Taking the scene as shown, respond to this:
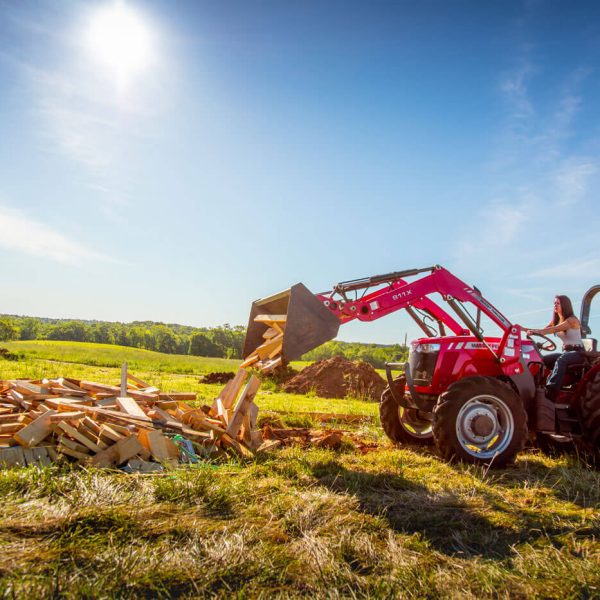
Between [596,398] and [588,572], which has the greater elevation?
[596,398]

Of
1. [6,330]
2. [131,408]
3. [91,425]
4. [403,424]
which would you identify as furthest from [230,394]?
[6,330]

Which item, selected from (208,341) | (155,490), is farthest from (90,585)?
(208,341)

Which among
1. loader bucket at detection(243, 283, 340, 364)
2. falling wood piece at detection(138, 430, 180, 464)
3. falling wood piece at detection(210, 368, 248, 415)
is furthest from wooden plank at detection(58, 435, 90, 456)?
falling wood piece at detection(210, 368, 248, 415)

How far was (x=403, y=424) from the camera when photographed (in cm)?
781

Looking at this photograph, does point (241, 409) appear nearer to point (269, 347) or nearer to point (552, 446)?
point (269, 347)

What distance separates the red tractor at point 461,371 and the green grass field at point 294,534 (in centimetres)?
68

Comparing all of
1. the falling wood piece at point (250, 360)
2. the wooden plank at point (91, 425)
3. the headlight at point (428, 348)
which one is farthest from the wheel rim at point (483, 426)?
the wooden plank at point (91, 425)

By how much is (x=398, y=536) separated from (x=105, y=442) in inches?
136

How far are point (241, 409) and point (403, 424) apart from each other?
2.56 meters

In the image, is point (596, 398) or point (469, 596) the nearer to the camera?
point (469, 596)

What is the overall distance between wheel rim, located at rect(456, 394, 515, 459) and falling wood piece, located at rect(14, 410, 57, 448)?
4.73 meters

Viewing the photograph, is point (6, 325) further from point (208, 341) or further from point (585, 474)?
point (585, 474)

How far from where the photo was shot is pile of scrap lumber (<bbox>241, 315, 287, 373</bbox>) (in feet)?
19.8

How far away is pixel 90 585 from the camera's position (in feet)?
9.21
